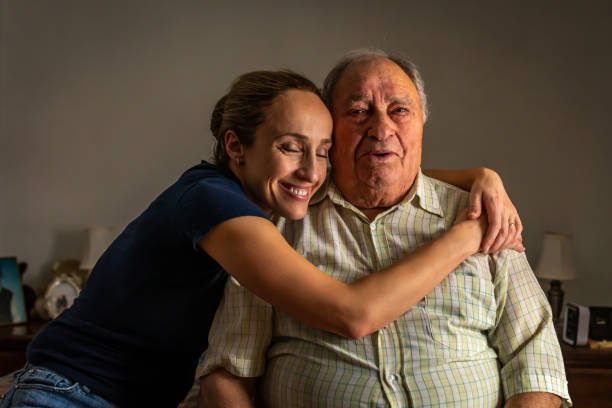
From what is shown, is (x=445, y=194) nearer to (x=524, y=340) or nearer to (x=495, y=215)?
(x=495, y=215)

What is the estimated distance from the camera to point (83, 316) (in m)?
1.40

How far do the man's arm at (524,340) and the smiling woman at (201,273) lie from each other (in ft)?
0.59

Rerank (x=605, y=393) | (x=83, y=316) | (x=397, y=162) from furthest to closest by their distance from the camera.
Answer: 1. (x=605, y=393)
2. (x=397, y=162)
3. (x=83, y=316)

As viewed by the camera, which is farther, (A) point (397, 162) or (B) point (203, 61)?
(B) point (203, 61)

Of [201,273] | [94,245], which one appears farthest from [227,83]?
[201,273]

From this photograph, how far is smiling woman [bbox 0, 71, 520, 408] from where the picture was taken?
1.21 m

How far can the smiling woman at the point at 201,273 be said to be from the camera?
47.6 inches

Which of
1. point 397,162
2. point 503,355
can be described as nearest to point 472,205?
point 397,162

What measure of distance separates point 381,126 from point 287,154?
0.29 metres

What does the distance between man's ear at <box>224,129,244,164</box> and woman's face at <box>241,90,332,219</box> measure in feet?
0.05

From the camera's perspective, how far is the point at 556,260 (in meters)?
3.08

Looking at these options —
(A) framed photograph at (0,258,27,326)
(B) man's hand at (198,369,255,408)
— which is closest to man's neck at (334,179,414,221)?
(B) man's hand at (198,369,255,408)

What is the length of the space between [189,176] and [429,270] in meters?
0.59

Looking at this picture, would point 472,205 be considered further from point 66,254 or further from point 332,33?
point 66,254
